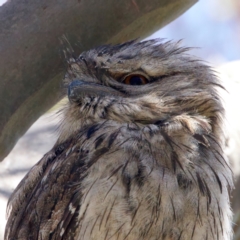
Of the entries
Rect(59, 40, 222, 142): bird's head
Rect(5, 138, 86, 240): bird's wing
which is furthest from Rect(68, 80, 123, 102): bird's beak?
Rect(5, 138, 86, 240): bird's wing

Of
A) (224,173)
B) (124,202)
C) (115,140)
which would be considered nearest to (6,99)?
(115,140)

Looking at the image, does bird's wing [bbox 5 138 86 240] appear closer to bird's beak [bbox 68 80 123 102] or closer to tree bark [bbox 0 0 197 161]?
bird's beak [bbox 68 80 123 102]

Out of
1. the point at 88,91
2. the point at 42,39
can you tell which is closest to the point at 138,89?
the point at 88,91

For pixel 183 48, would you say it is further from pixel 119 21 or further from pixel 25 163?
pixel 25 163

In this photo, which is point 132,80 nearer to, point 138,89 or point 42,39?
point 138,89

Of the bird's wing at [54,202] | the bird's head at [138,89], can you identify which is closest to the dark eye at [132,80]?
the bird's head at [138,89]

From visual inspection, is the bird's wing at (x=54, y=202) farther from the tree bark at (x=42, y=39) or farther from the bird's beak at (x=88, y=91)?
the tree bark at (x=42, y=39)
